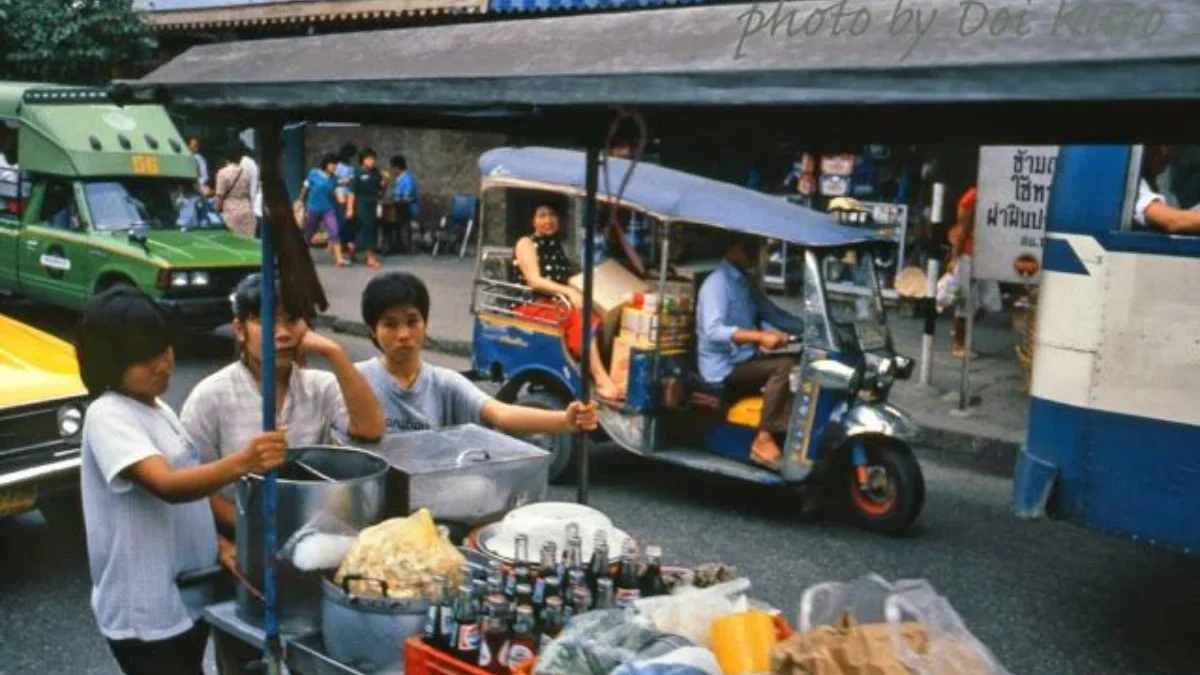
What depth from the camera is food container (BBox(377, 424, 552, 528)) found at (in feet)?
11.4

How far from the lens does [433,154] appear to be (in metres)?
19.6

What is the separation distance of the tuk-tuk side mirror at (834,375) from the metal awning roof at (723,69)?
3750 mm

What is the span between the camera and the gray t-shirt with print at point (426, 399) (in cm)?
432

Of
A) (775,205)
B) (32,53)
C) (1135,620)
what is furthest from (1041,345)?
(32,53)

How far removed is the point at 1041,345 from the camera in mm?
5434

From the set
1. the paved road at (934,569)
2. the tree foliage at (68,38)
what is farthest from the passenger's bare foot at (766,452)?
the tree foliage at (68,38)

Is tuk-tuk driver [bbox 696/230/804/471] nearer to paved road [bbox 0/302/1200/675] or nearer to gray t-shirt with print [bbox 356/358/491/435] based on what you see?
→ paved road [bbox 0/302/1200/675]

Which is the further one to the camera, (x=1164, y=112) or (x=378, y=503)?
(x=378, y=503)

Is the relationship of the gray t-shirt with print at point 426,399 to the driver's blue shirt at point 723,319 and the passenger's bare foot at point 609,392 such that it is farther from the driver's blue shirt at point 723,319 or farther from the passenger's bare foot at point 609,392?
the passenger's bare foot at point 609,392

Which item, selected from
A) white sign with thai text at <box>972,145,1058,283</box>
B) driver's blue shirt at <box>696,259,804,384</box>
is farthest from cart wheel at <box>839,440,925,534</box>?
white sign with thai text at <box>972,145,1058,283</box>

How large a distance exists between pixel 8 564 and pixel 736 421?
4089mm

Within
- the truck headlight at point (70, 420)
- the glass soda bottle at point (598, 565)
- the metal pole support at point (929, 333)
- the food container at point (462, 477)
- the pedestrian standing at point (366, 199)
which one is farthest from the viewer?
the pedestrian standing at point (366, 199)

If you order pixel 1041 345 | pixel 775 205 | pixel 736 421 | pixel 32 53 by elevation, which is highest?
pixel 32 53

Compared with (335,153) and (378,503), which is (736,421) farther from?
(335,153)
